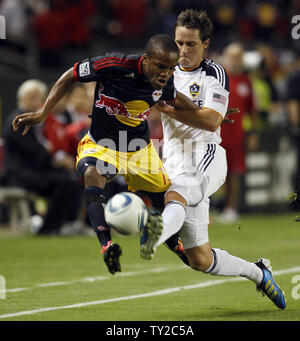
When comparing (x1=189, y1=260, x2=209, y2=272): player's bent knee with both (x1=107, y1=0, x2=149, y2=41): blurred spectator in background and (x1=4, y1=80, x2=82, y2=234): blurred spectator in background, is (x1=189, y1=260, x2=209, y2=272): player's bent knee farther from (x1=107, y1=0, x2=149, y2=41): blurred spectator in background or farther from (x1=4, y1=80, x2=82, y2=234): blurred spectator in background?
(x1=107, y1=0, x2=149, y2=41): blurred spectator in background

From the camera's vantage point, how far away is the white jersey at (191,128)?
6.79 m

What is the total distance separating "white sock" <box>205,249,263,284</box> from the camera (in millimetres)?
6625

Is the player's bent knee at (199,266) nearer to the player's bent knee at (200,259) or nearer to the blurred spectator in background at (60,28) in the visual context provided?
the player's bent knee at (200,259)

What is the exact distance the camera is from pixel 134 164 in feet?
22.2

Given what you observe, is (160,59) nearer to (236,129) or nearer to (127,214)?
(127,214)

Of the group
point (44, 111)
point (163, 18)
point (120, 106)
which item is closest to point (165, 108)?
point (120, 106)

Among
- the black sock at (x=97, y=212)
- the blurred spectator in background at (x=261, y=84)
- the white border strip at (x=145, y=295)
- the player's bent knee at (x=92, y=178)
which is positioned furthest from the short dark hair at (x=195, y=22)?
the blurred spectator in background at (x=261, y=84)

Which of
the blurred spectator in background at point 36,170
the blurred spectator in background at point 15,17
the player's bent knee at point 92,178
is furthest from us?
the blurred spectator in background at point 15,17

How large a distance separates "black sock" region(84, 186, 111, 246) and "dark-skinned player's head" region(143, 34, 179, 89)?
904mm

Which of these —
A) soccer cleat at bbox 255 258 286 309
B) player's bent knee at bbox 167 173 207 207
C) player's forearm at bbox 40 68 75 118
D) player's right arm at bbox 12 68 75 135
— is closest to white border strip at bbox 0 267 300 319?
soccer cleat at bbox 255 258 286 309

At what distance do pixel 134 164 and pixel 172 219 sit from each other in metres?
0.90

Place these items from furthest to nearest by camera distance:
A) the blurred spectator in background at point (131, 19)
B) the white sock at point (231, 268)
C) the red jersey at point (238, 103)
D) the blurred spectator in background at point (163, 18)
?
1. the blurred spectator in background at point (131, 19)
2. the blurred spectator in background at point (163, 18)
3. the red jersey at point (238, 103)
4. the white sock at point (231, 268)

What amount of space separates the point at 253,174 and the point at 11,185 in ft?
14.9
